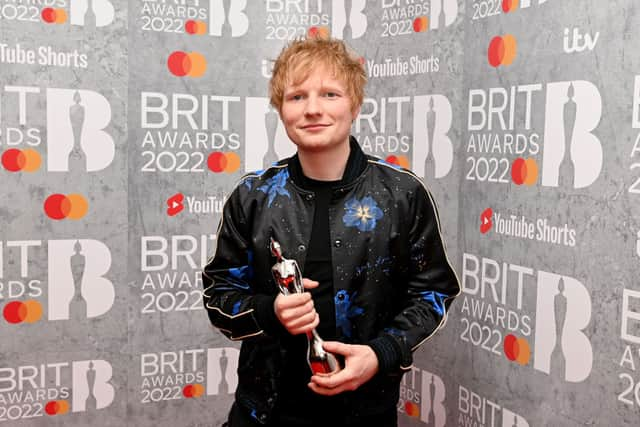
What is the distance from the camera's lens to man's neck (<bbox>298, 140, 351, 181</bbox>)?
1411mm

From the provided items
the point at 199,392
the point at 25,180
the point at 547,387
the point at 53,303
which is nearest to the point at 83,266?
the point at 53,303

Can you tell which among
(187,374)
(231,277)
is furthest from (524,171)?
(187,374)

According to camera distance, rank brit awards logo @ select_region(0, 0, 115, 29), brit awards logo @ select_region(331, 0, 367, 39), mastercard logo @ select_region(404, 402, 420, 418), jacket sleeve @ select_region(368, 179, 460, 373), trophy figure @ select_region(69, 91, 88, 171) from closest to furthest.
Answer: jacket sleeve @ select_region(368, 179, 460, 373)
brit awards logo @ select_region(0, 0, 115, 29)
trophy figure @ select_region(69, 91, 88, 171)
mastercard logo @ select_region(404, 402, 420, 418)
brit awards logo @ select_region(331, 0, 367, 39)

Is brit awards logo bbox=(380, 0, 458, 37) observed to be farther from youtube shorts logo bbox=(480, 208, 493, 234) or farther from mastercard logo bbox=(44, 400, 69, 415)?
mastercard logo bbox=(44, 400, 69, 415)

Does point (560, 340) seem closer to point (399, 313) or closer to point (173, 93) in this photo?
point (399, 313)

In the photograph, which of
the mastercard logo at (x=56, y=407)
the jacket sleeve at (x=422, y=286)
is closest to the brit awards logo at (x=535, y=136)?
the jacket sleeve at (x=422, y=286)

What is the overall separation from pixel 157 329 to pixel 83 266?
0.36 meters

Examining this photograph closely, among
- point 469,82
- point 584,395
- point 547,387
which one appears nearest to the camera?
point 584,395

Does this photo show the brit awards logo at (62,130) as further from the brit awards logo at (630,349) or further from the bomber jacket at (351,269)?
the brit awards logo at (630,349)

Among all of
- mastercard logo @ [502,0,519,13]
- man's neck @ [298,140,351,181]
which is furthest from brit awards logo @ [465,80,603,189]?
man's neck @ [298,140,351,181]

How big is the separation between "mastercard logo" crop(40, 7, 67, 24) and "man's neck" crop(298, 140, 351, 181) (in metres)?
1.35

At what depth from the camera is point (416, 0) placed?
239 centimetres

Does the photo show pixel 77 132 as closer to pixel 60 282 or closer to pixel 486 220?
pixel 60 282

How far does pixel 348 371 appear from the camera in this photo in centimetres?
123
